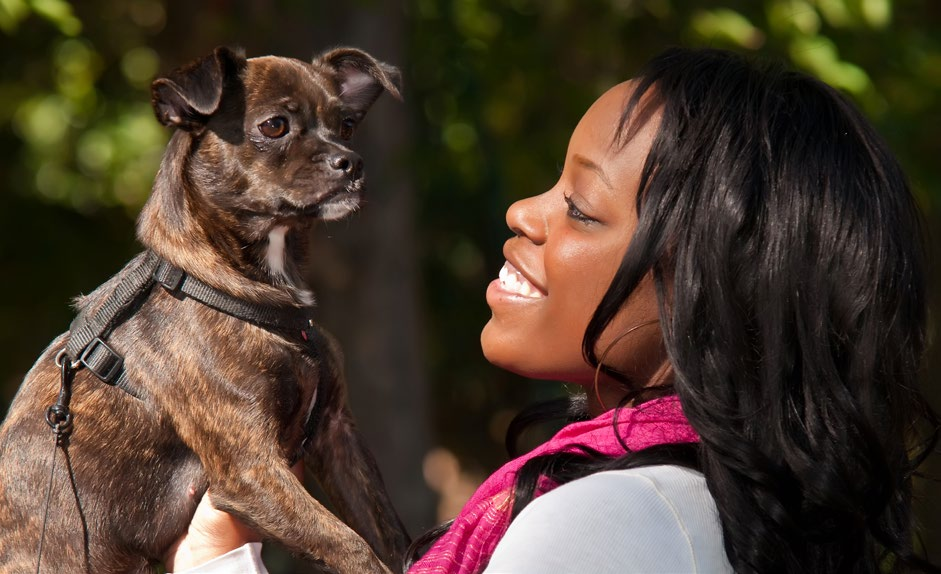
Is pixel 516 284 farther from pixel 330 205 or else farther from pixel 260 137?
pixel 260 137

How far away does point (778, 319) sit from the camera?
1981mm

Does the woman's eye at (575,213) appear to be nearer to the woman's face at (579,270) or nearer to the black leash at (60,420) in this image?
the woman's face at (579,270)

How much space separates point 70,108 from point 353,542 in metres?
5.55

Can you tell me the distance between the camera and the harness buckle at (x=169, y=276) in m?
2.86

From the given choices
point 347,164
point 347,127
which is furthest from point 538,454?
point 347,127

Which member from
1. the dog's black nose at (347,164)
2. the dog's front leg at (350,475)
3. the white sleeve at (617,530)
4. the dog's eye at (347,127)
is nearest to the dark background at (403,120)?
the dog's eye at (347,127)

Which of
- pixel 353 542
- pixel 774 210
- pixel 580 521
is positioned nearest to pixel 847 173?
pixel 774 210

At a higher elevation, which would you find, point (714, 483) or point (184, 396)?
point (714, 483)

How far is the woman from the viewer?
1.93 meters

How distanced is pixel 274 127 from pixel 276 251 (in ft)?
1.23

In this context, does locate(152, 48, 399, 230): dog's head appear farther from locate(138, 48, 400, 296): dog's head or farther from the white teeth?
the white teeth

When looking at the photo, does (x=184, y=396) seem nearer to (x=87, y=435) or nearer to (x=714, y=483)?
(x=87, y=435)

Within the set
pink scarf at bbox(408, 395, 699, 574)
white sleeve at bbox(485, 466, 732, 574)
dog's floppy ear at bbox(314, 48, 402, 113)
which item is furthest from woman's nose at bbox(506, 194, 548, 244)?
dog's floppy ear at bbox(314, 48, 402, 113)

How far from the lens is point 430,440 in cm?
665
